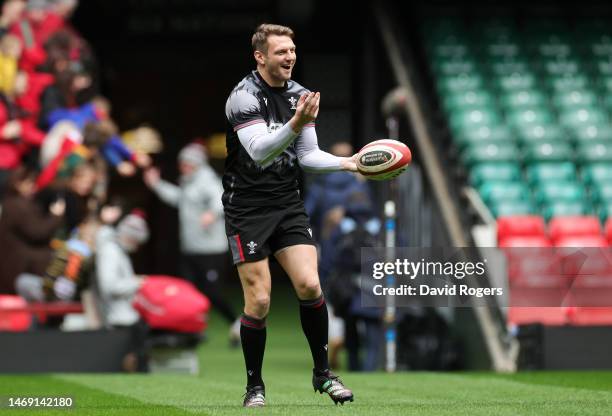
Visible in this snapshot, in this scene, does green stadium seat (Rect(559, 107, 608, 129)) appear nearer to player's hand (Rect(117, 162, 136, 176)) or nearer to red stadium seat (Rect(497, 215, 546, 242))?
red stadium seat (Rect(497, 215, 546, 242))

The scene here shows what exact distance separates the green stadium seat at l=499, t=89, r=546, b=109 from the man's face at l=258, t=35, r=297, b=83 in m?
11.2

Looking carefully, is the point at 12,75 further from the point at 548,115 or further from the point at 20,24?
the point at 548,115

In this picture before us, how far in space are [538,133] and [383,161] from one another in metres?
10.7

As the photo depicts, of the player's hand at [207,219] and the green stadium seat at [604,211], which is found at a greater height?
the green stadium seat at [604,211]

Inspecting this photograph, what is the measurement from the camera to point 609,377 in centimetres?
1020

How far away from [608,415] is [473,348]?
689 cm

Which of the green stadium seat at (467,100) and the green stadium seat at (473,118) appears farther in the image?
the green stadium seat at (467,100)

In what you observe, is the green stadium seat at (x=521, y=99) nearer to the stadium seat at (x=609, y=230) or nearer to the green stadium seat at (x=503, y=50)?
→ the green stadium seat at (x=503, y=50)

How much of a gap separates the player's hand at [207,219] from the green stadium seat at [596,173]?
15.3 ft

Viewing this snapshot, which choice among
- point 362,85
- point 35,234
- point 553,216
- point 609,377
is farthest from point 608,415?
point 362,85

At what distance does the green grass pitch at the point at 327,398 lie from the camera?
23.8ft

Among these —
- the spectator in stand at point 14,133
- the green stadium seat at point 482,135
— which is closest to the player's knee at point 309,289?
the spectator in stand at point 14,133

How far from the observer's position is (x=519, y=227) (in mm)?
14594

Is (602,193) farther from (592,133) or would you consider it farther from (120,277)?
(120,277)
